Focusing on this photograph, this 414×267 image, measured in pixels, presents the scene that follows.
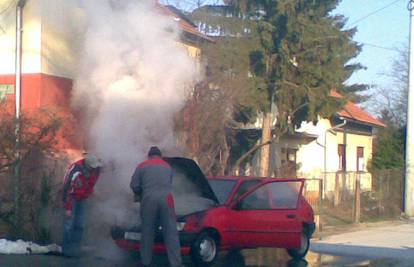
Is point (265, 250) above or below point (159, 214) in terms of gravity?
below

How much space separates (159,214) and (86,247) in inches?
114

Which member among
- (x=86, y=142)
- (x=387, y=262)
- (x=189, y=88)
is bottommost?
(x=387, y=262)

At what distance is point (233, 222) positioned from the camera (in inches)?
570

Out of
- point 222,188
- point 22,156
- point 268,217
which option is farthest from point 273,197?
point 22,156

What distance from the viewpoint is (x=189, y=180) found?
14250mm

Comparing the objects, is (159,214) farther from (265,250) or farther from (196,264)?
(265,250)

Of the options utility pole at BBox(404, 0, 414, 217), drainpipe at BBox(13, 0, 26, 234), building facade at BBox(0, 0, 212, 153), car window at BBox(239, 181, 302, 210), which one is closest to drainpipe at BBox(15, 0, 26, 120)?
drainpipe at BBox(13, 0, 26, 234)

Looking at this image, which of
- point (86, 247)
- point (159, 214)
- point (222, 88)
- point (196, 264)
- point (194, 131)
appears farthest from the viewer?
point (222, 88)

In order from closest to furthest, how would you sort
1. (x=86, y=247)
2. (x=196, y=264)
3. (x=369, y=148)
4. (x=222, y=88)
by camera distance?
(x=196, y=264)
(x=86, y=247)
(x=222, y=88)
(x=369, y=148)

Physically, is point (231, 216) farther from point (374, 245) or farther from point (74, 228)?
point (374, 245)

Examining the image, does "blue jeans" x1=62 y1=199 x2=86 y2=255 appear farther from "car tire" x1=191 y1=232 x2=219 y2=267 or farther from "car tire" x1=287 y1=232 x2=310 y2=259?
"car tire" x1=287 y1=232 x2=310 y2=259

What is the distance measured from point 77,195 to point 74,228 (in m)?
0.55

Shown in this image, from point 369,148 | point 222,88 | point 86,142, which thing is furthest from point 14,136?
point 369,148

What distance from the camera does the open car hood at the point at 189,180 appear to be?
13.9 m
